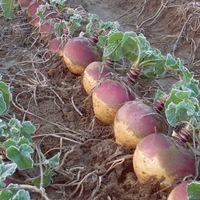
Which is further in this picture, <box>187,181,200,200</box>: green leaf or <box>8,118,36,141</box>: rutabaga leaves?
<box>8,118,36,141</box>: rutabaga leaves

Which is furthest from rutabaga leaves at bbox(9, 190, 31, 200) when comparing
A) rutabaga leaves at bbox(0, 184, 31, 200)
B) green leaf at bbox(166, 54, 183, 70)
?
green leaf at bbox(166, 54, 183, 70)

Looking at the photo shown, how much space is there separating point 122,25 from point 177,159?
2.08 metres

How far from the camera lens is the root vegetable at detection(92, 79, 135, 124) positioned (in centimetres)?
193

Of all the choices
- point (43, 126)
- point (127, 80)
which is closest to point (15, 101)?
point (43, 126)

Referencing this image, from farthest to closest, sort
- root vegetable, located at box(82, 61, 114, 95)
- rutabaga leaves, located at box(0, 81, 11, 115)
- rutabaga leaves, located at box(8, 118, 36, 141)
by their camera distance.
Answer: root vegetable, located at box(82, 61, 114, 95) < rutabaga leaves, located at box(0, 81, 11, 115) < rutabaga leaves, located at box(8, 118, 36, 141)

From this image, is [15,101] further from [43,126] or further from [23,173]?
[23,173]

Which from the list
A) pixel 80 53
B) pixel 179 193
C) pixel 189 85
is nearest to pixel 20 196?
pixel 179 193

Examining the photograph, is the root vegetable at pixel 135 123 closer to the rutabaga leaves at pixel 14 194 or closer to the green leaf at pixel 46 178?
the green leaf at pixel 46 178

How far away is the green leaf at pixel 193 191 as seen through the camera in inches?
51.1

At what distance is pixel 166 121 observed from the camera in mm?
1811

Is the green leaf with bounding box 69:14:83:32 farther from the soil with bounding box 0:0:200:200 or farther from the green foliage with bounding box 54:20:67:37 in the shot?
the soil with bounding box 0:0:200:200

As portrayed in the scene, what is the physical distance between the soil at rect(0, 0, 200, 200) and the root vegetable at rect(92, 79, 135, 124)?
0.25 feet

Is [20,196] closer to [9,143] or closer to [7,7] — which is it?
[9,143]

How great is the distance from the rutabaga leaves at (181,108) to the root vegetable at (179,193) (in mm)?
270
